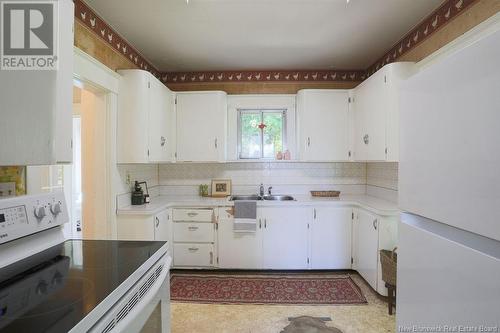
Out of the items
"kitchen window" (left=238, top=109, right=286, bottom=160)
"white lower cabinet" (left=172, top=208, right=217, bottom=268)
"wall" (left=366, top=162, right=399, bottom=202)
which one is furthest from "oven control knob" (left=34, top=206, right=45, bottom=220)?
"wall" (left=366, top=162, right=399, bottom=202)

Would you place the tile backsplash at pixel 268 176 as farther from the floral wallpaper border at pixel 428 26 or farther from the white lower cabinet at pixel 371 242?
the floral wallpaper border at pixel 428 26

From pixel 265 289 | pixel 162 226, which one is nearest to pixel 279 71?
pixel 162 226

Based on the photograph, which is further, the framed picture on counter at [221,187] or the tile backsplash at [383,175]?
the framed picture on counter at [221,187]

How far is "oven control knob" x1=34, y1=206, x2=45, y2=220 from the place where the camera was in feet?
3.61

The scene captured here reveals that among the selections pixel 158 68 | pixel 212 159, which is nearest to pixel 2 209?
pixel 212 159

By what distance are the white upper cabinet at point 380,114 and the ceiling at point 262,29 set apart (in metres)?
0.38

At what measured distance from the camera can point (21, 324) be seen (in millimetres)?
626

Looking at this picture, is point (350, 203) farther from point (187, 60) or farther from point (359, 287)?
point (187, 60)

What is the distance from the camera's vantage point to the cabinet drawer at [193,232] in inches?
111

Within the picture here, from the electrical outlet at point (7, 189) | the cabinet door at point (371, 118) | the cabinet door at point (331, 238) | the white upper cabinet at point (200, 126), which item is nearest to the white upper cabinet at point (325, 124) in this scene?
the cabinet door at point (371, 118)

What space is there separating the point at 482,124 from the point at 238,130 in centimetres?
278

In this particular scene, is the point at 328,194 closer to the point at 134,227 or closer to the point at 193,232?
the point at 193,232

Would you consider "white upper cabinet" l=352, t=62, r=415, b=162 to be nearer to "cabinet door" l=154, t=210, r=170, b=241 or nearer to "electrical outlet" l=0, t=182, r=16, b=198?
"cabinet door" l=154, t=210, r=170, b=241

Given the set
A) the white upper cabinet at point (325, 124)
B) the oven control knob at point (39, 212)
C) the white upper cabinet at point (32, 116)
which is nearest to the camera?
the white upper cabinet at point (32, 116)
